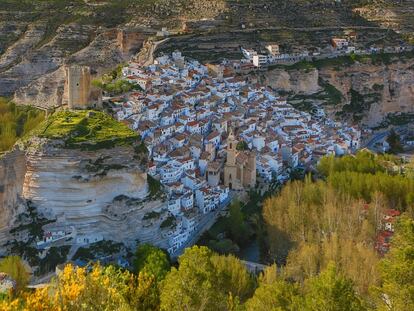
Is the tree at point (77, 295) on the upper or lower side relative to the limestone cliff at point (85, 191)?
upper

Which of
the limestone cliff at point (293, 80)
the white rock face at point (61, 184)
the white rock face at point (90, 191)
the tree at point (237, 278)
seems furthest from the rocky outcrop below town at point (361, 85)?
the tree at point (237, 278)

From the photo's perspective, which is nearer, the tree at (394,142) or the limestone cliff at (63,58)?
the limestone cliff at (63,58)

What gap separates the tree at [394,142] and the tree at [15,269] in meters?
25.3

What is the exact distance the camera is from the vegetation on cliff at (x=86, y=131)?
69.8 ft

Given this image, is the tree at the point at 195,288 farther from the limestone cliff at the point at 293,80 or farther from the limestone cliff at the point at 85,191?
the limestone cliff at the point at 293,80

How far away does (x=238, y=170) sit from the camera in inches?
1064

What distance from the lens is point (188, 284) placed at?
33.3ft

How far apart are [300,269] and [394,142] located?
22.7 meters

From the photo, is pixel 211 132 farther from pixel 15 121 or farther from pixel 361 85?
pixel 361 85

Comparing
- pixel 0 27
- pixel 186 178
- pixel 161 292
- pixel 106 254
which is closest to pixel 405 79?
pixel 186 178

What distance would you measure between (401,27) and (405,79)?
8757 millimetres

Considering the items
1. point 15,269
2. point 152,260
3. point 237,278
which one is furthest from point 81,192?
point 237,278

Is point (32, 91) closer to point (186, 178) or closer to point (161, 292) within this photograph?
point (186, 178)

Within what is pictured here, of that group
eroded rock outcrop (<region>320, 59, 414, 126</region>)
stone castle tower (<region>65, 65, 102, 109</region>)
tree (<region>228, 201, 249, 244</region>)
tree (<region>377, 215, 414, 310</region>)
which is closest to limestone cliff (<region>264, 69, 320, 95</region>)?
eroded rock outcrop (<region>320, 59, 414, 126</region>)
